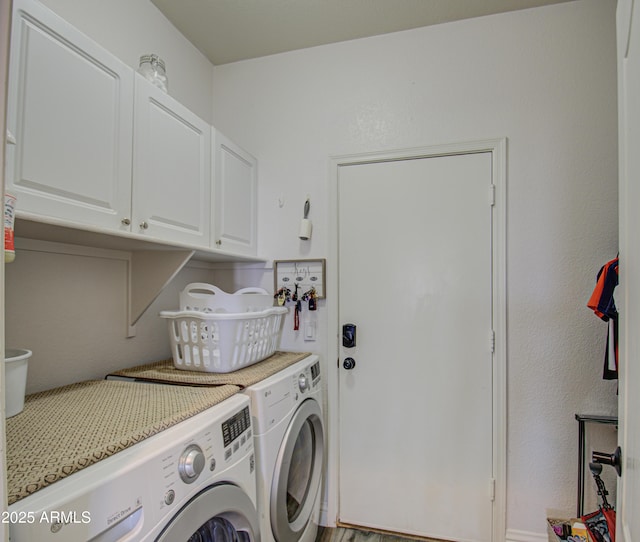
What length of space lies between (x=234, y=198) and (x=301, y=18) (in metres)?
0.98

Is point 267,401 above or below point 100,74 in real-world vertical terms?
below

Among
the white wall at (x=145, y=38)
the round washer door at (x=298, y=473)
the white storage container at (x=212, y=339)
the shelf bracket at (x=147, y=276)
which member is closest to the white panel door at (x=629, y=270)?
the round washer door at (x=298, y=473)

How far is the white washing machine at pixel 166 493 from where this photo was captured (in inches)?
22.6

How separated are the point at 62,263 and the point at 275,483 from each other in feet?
3.58

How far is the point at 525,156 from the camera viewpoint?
1.77 m

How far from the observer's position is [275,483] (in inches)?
48.6

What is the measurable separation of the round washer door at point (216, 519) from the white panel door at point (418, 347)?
101 centimetres

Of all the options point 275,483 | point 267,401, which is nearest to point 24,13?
point 267,401

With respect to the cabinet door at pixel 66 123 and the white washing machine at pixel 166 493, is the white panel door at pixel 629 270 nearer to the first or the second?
the white washing machine at pixel 166 493

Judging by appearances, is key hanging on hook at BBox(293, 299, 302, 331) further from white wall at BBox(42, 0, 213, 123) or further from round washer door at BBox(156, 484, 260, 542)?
white wall at BBox(42, 0, 213, 123)

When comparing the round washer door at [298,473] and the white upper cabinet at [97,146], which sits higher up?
the white upper cabinet at [97,146]

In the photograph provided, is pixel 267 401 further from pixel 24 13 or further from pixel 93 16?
pixel 93 16

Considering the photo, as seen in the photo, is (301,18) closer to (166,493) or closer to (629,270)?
(629,270)

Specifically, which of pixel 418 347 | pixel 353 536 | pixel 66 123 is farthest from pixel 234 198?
pixel 353 536
